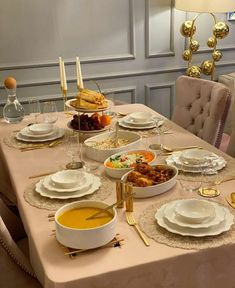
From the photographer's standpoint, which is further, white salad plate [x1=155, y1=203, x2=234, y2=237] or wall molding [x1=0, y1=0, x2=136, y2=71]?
wall molding [x1=0, y1=0, x2=136, y2=71]

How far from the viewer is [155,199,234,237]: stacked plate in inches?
46.7

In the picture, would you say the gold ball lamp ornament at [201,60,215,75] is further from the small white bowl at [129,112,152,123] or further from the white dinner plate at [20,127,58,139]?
the white dinner plate at [20,127,58,139]

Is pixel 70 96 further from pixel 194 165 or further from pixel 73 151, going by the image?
pixel 194 165

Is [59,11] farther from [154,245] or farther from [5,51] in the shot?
[154,245]

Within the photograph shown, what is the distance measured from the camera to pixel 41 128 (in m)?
2.12

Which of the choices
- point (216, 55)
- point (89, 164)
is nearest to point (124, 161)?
point (89, 164)

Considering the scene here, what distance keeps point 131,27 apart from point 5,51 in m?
0.93

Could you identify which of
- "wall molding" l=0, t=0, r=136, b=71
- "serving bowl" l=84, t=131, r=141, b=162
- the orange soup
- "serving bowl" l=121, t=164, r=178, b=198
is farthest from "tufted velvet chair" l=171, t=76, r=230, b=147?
the orange soup

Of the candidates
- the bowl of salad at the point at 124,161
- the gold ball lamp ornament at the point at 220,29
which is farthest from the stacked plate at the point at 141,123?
the gold ball lamp ornament at the point at 220,29

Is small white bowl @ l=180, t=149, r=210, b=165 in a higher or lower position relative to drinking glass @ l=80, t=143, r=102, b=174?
higher

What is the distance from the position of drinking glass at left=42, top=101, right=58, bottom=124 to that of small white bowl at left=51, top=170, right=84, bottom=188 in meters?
0.71

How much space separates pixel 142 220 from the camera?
128 cm

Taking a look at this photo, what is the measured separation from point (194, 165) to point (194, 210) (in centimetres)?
38

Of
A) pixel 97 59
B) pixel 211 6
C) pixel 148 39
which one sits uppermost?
pixel 211 6
